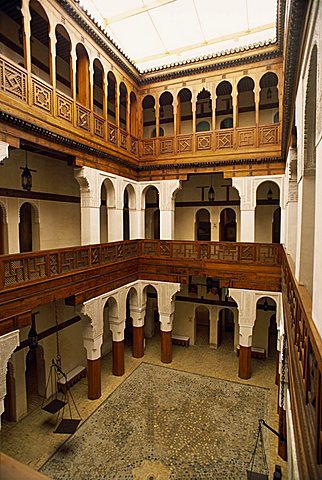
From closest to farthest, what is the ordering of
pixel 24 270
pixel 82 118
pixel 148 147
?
pixel 24 270, pixel 82 118, pixel 148 147

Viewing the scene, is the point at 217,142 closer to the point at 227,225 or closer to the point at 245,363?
the point at 227,225

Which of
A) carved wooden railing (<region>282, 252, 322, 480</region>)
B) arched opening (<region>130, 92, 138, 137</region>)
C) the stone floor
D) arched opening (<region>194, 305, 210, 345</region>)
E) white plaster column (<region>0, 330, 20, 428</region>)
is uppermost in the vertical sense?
arched opening (<region>130, 92, 138, 137</region>)

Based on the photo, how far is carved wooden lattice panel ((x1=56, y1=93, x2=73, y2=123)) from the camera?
7.32 m

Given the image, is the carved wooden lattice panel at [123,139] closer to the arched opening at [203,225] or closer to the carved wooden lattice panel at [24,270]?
the arched opening at [203,225]

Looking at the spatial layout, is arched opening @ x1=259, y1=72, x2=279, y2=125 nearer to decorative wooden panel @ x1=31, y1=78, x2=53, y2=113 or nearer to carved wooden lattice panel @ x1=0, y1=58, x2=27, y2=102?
decorative wooden panel @ x1=31, y1=78, x2=53, y2=113

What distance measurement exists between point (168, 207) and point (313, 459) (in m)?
9.84

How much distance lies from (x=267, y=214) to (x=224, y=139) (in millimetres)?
3723

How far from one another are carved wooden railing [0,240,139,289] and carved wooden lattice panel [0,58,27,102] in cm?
333

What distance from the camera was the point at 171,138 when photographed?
11.1 m

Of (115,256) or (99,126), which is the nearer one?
(99,126)

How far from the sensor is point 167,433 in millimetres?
7348

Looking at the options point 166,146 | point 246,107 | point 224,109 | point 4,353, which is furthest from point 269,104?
point 4,353

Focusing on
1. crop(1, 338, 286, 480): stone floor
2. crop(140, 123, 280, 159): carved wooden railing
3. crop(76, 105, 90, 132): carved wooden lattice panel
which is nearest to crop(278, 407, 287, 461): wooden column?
crop(1, 338, 286, 480): stone floor

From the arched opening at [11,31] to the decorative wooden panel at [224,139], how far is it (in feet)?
20.9
